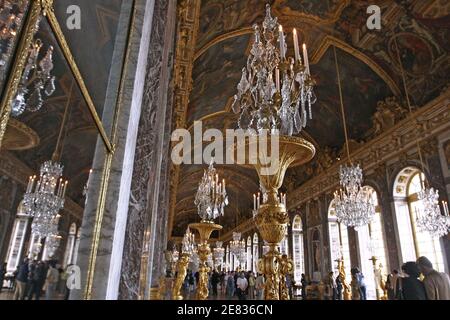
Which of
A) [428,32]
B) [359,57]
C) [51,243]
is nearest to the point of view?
[51,243]

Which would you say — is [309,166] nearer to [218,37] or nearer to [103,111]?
[218,37]

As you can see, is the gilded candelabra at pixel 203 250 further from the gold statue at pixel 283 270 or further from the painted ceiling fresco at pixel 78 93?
the painted ceiling fresco at pixel 78 93

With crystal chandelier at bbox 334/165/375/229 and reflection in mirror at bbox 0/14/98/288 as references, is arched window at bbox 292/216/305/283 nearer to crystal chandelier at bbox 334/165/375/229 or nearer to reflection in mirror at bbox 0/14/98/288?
crystal chandelier at bbox 334/165/375/229

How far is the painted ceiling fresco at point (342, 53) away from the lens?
950cm

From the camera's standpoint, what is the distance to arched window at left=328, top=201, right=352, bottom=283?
14477mm

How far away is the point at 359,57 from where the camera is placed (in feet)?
38.3

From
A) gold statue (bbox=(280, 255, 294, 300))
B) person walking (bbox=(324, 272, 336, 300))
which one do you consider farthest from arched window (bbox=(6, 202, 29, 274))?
person walking (bbox=(324, 272, 336, 300))

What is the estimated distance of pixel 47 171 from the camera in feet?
3.82

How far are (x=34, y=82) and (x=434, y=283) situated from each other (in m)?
5.50

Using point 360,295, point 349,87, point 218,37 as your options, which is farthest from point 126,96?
point 349,87

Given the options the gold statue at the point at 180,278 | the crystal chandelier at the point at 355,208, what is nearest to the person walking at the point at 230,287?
the crystal chandelier at the point at 355,208

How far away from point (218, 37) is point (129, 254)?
31.4 feet

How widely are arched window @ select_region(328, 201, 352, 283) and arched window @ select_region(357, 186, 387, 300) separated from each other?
1090mm

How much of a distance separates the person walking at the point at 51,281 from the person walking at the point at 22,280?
5.6 inches
